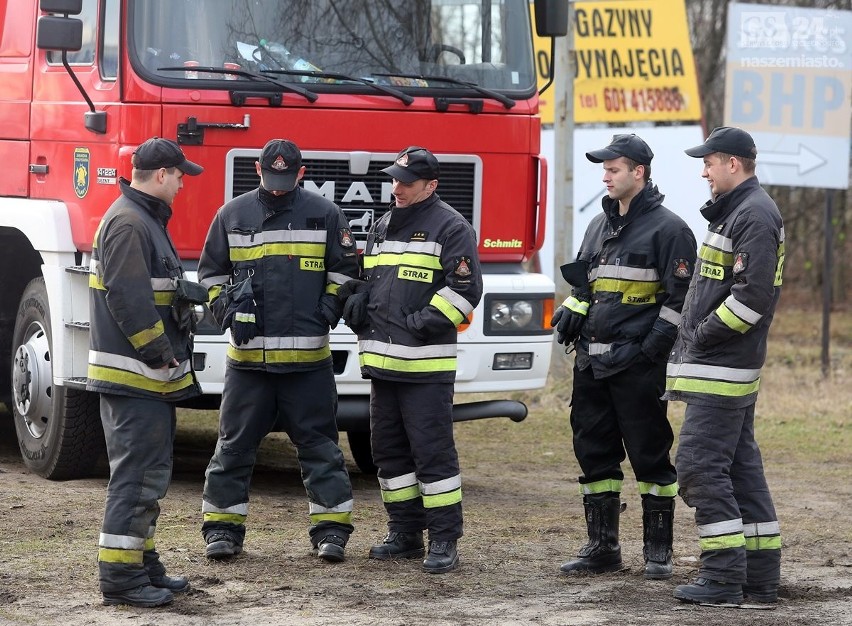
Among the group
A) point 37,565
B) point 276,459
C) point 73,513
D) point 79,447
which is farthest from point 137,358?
point 276,459

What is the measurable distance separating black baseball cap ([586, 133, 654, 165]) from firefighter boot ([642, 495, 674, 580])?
4.83ft

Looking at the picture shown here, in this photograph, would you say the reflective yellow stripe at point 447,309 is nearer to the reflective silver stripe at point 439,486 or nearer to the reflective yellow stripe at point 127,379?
the reflective silver stripe at point 439,486

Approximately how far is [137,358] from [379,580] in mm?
1432

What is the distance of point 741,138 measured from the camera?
18.6 feet

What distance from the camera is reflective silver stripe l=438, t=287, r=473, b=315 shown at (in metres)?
6.11

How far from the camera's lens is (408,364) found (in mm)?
6172

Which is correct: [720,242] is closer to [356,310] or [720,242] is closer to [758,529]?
[758,529]

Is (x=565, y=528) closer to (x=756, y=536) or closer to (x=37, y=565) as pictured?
(x=756, y=536)

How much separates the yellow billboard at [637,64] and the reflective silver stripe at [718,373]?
32.8 feet

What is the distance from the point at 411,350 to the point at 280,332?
0.59 m

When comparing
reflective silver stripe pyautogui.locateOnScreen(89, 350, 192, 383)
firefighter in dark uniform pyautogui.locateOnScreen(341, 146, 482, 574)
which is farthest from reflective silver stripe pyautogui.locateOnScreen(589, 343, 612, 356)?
reflective silver stripe pyautogui.locateOnScreen(89, 350, 192, 383)

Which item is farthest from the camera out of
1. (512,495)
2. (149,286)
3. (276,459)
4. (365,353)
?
(276,459)

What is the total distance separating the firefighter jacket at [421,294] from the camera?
20.1 ft

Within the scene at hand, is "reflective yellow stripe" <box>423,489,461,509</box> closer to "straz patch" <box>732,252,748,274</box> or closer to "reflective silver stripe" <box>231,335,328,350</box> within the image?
"reflective silver stripe" <box>231,335,328,350</box>
